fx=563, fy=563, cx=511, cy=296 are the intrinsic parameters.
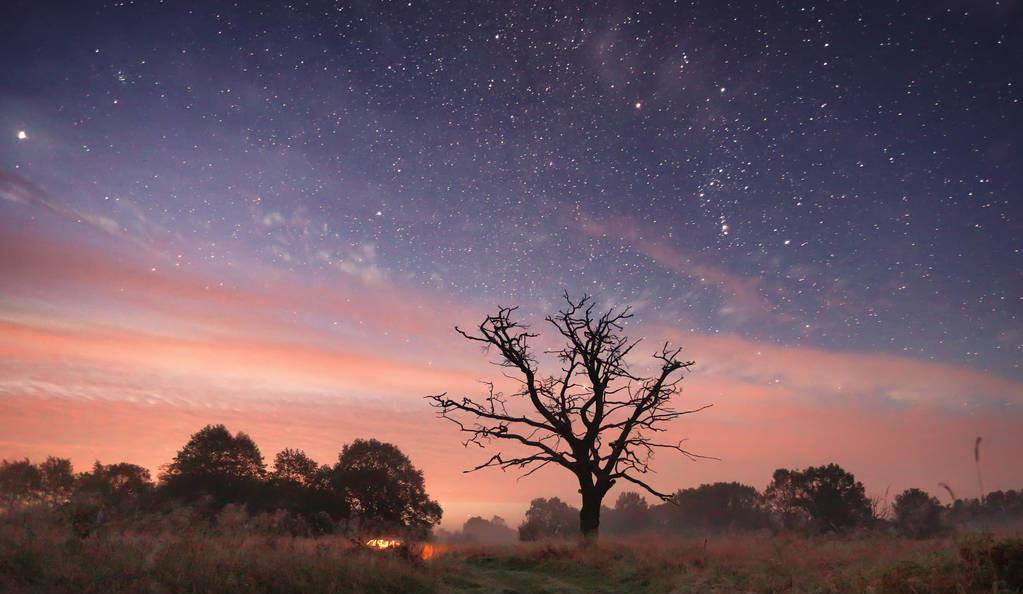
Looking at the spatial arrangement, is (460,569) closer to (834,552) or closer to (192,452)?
(834,552)

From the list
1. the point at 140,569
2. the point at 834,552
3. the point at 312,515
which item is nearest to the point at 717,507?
the point at 312,515

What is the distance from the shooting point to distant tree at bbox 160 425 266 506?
3769cm

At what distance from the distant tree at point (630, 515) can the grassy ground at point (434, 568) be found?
81.1 meters

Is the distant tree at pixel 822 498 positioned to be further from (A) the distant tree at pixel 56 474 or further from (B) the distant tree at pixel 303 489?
(A) the distant tree at pixel 56 474

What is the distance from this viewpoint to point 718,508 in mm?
78188

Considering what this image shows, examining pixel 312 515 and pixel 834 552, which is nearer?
pixel 834 552

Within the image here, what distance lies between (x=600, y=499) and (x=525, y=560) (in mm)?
5488

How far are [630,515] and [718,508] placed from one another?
18325 mm

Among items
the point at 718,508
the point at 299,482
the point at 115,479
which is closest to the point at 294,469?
the point at 299,482

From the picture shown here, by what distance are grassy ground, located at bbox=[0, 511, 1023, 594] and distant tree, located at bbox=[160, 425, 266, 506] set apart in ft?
95.1

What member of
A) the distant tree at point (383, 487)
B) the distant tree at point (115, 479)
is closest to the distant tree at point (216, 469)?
the distant tree at point (383, 487)

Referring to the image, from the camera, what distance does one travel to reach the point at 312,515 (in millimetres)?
35562

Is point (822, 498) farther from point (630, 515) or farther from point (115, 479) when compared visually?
point (115, 479)

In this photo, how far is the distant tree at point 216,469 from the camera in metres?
37.7
